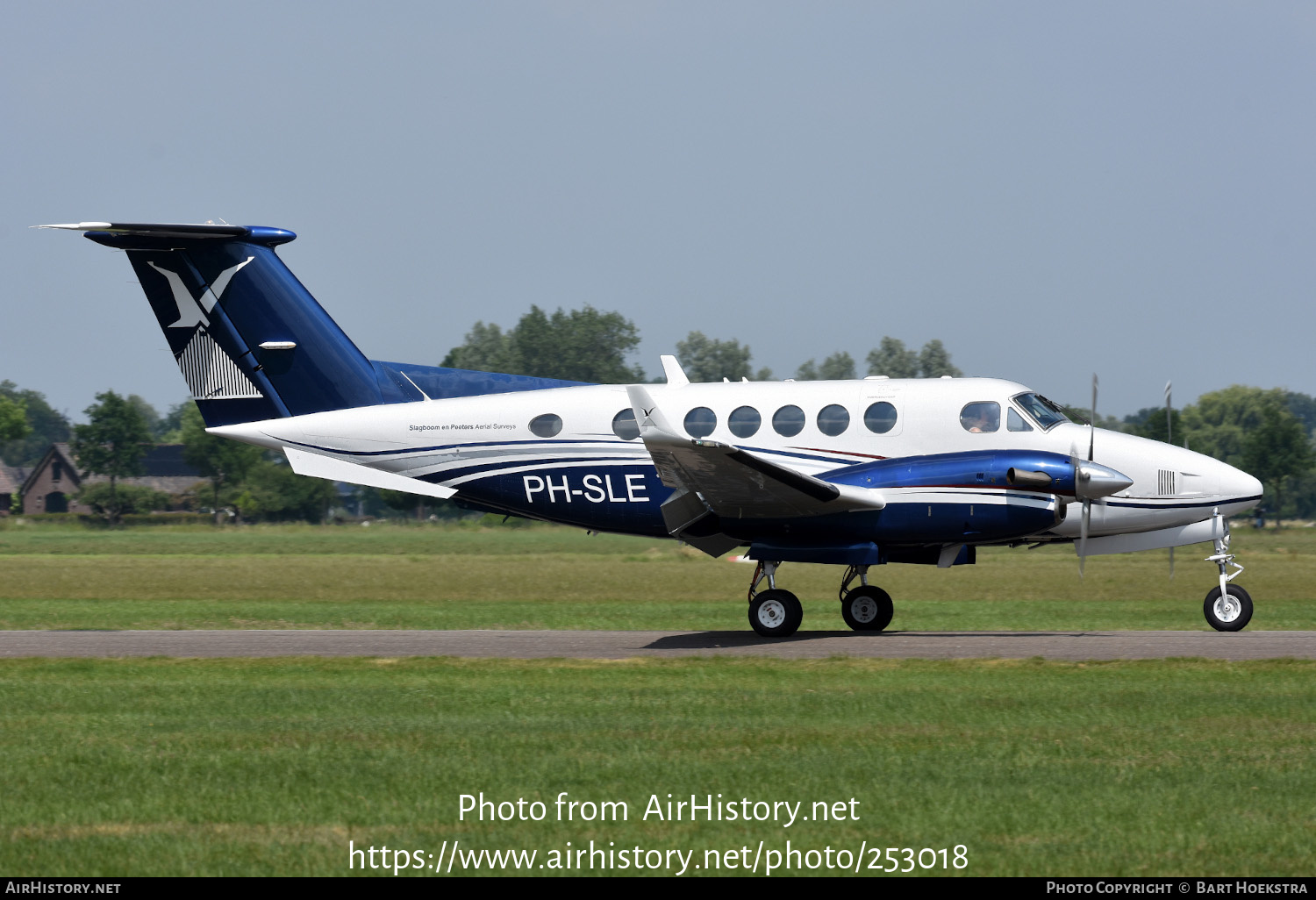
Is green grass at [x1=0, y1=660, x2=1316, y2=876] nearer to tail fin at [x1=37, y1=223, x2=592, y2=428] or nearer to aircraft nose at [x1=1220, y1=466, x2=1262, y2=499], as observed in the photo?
aircraft nose at [x1=1220, y1=466, x2=1262, y2=499]

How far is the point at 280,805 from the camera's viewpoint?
8672 mm

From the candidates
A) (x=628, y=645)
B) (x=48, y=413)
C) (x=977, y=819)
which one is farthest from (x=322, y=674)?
(x=48, y=413)

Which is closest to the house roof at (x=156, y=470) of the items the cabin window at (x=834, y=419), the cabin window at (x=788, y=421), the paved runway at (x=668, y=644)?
the paved runway at (x=668, y=644)

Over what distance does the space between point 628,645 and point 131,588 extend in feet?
61.0

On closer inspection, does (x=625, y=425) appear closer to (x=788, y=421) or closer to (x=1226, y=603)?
(x=788, y=421)

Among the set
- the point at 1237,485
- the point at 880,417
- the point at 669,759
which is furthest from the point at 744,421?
the point at 669,759

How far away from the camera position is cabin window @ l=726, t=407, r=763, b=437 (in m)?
18.9

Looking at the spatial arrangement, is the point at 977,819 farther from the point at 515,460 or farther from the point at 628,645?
the point at 515,460

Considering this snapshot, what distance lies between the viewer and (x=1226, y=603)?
59.9ft

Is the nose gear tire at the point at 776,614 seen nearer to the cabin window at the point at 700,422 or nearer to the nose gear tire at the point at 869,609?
the nose gear tire at the point at 869,609

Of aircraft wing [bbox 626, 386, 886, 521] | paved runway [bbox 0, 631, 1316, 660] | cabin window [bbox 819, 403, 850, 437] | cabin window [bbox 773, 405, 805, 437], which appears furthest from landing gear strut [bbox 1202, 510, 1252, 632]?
cabin window [bbox 773, 405, 805, 437]

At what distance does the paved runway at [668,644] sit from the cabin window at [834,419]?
9.38 feet

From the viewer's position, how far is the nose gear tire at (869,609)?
19281mm

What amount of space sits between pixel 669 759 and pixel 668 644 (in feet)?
26.4
